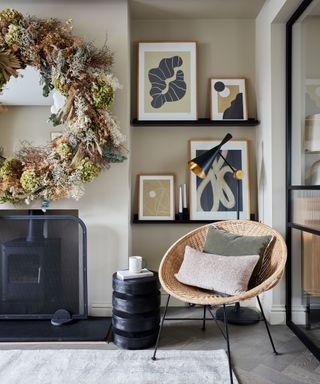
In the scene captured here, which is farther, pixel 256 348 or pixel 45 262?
pixel 45 262

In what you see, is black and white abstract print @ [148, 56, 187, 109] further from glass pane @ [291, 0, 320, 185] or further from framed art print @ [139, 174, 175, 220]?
glass pane @ [291, 0, 320, 185]

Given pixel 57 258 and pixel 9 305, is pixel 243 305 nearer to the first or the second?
pixel 57 258

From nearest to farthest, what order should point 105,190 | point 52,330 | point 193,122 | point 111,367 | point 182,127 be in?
point 111,367
point 52,330
point 105,190
point 193,122
point 182,127

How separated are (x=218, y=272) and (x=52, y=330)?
1263 mm

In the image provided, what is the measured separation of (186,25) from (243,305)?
2.51 metres

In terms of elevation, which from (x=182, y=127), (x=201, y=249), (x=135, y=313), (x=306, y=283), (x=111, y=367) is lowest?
(x=111, y=367)

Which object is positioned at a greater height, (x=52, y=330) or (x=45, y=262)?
(x=45, y=262)

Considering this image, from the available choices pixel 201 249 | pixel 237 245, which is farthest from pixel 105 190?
pixel 237 245

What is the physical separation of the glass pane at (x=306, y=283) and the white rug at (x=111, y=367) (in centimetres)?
64

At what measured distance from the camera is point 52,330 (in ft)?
7.72

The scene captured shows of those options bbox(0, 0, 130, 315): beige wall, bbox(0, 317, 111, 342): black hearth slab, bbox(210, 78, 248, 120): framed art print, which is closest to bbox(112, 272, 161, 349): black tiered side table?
bbox(0, 317, 111, 342): black hearth slab

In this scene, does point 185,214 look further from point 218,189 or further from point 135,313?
point 135,313

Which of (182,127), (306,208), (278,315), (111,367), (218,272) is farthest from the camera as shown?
(182,127)

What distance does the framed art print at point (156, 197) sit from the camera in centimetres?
287
